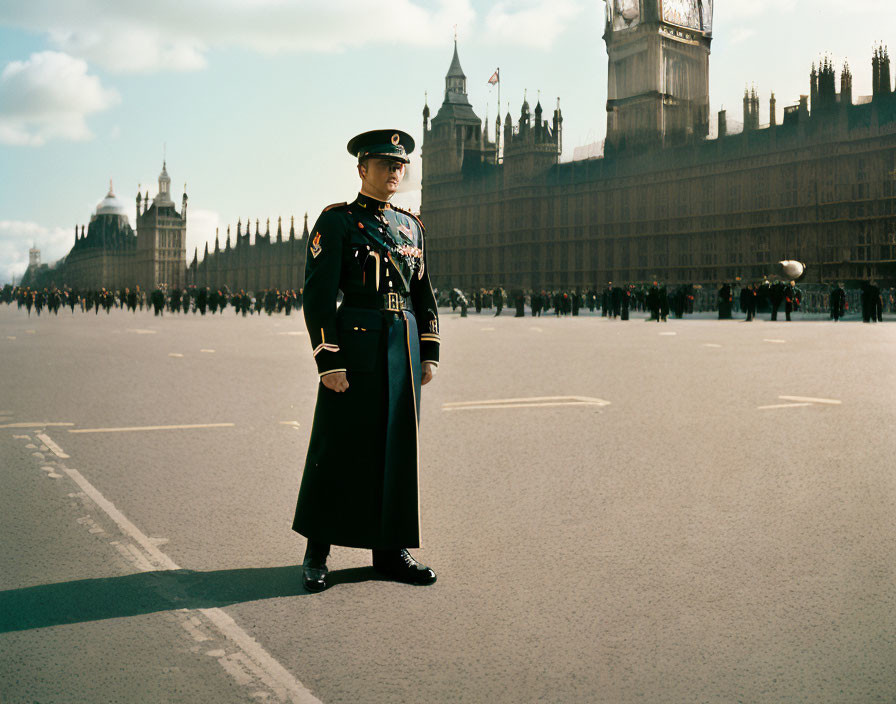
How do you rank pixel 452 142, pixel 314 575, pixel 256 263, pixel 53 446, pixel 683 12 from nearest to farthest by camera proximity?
1. pixel 314 575
2. pixel 53 446
3. pixel 683 12
4. pixel 452 142
5. pixel 256 263

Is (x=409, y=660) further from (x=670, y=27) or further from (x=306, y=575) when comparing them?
(x=670, y=27)

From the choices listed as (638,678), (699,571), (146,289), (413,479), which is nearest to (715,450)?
(699,571)

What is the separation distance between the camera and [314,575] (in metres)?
3.79

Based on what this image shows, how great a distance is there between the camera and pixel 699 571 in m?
4.00

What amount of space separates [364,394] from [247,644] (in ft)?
3.56

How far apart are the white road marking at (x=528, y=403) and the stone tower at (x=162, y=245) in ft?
432

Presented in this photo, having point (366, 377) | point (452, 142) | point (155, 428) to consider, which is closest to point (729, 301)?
point (155, 428)

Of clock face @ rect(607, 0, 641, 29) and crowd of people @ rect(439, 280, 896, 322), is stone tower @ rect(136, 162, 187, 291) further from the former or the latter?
crowd of people @ rect(439, 280, 896, 322)

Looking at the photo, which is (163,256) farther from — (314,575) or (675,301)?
(314,575)

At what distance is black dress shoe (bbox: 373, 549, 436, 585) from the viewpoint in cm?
387

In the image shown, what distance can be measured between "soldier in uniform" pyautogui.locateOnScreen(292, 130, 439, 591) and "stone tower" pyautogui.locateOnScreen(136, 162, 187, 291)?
137 metres

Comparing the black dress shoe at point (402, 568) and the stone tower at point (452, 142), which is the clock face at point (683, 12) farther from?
the black dress shoe at point (402, 568)

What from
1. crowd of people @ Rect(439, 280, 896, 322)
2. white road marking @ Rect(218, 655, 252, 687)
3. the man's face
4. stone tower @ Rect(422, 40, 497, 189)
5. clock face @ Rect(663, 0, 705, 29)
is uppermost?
clock face @ Rect(663, 0, 705, 29)

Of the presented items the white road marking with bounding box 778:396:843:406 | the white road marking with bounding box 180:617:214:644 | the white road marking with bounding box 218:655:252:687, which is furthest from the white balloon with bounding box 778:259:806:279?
the white road marking with bounding box 218:655:252:687
